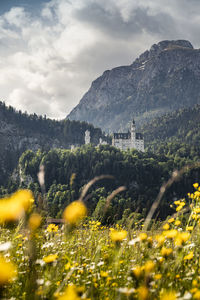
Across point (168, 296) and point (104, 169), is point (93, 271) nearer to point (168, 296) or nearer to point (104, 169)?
point (168, 296)

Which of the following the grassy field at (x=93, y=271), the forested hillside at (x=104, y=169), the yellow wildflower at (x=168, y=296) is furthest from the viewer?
the forested hillside at (x=104, y=169)

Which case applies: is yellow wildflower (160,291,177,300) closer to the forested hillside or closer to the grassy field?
the grassy field

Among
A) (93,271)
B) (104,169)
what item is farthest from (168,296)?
(104,169)

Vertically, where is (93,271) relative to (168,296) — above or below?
below

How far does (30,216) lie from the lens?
2902mm

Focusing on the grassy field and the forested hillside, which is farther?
the forested hillside

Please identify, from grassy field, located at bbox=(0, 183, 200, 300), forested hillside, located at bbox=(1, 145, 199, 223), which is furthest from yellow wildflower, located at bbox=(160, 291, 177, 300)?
forested hillside, located at bbox=(1, 145, 199, 223)

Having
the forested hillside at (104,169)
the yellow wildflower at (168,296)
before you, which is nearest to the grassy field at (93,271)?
the yellow wildflower at (168,296)

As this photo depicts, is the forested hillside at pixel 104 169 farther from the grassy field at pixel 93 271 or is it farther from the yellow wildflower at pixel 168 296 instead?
the yellow wildflower at pixel 168 296

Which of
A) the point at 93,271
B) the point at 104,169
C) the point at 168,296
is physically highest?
the point at 168,296

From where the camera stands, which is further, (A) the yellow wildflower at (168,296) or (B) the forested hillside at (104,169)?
(B) the forested hillside at (104,169)

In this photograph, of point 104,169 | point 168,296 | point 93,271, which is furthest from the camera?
point 104,169

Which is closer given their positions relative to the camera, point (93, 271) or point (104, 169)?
point (93, 271)

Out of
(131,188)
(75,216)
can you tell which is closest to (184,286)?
(75,216)
